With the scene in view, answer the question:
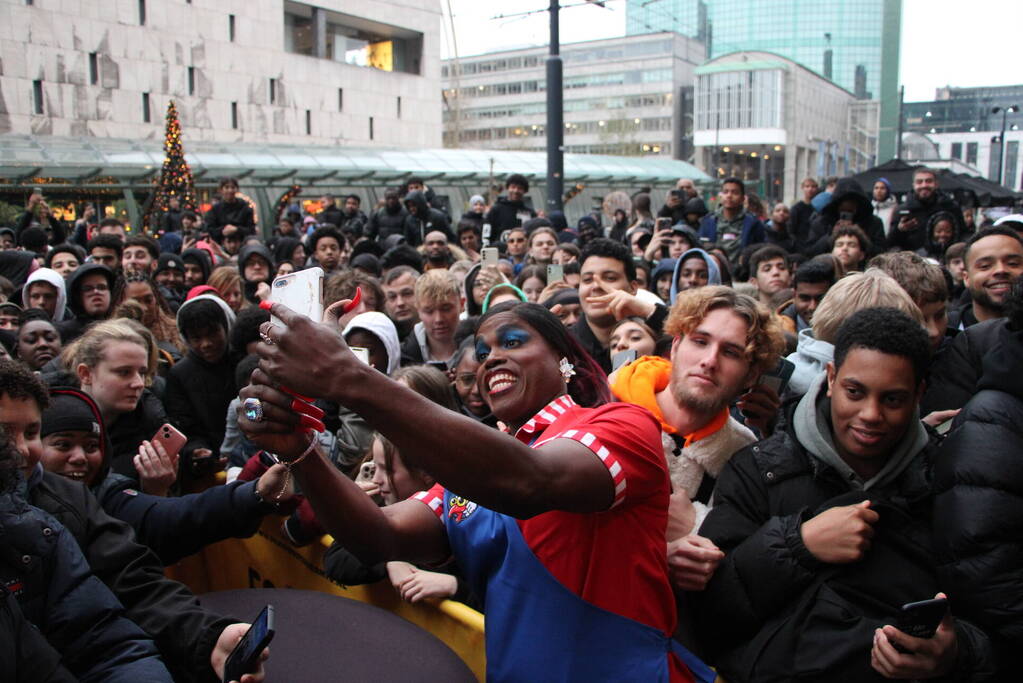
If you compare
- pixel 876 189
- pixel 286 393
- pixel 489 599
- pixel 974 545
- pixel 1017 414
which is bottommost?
pixel 489 599

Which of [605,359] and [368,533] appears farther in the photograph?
[605,359]

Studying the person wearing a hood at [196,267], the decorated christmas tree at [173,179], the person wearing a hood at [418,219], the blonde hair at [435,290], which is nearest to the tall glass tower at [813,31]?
the decorated christmas tree at [173,179]

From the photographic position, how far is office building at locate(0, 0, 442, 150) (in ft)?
125

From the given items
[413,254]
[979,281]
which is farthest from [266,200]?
[979,281]

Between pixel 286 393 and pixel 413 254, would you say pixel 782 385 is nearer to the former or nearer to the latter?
pixel 286 393

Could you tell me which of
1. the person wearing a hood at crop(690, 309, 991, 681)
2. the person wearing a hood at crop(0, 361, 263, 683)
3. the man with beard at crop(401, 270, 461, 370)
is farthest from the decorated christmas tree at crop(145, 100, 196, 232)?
the person wearing a hood at crop(690, 309, 991, 681)

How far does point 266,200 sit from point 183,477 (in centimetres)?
2586

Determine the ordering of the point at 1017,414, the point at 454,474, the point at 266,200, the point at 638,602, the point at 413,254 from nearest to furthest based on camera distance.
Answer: the point at 454,474 → the point at 638,602 → the point at 1017,414 → the point at 413,254 → the point at 266,200

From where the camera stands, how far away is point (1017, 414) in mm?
2445

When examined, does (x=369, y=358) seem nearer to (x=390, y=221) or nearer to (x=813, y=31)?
(x=390, y=221)

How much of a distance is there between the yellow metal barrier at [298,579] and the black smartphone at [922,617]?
4.60ft

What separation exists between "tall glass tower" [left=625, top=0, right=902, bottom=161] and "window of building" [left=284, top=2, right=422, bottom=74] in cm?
6106

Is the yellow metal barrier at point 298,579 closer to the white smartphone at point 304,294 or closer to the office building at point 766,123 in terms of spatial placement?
the white smartphone at point 304,294

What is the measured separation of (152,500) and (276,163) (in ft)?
92.7
